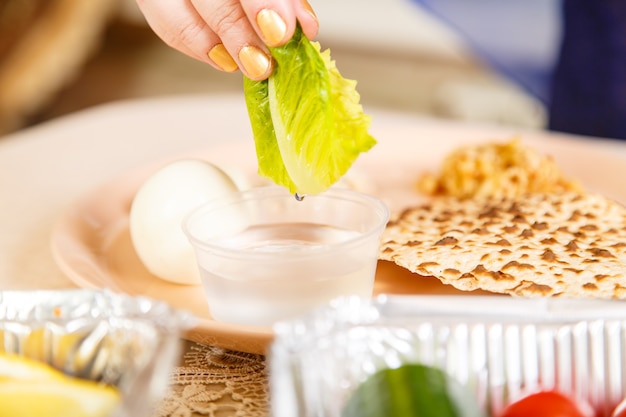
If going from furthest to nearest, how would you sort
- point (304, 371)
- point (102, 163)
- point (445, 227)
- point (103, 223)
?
point (102, 163) → point (103, 223) → point (445, 227) → point (304, 371)

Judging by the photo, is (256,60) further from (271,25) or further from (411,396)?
(411,396)

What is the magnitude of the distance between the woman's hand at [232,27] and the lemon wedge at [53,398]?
502 millimetres

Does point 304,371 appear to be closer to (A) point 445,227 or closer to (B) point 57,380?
(B) point 57,380

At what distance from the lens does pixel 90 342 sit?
797 millimetres

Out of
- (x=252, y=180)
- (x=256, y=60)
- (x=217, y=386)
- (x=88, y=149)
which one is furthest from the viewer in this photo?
(x=88, y=149)

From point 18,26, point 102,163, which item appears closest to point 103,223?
point 102,163

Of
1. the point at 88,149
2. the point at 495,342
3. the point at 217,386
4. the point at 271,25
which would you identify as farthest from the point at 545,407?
the point at 88,149

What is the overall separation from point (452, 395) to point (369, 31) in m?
4.45

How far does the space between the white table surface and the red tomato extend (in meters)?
0.81

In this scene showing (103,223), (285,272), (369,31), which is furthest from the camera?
(369,31)

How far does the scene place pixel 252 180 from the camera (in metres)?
1.54

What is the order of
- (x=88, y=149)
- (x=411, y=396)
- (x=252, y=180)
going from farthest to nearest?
1. (x=88, y=149)
2. (x=252, y=180)
3. (x=411, y=396)

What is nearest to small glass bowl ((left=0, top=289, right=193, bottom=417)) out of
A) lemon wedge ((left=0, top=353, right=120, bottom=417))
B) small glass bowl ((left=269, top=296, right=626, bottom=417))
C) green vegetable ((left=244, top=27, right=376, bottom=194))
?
lemon wedge ((left=0, top=353, right=120, bottom=417))

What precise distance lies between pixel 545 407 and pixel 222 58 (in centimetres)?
69
